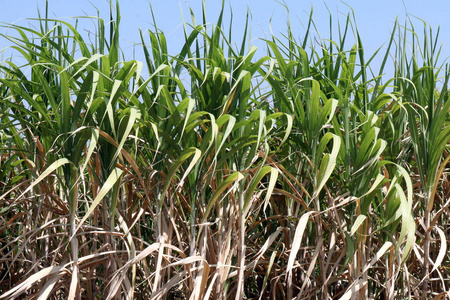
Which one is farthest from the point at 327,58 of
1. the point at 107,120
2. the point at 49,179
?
the point at 49,179

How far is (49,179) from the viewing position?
6.97 ft

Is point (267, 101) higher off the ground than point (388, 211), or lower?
higher

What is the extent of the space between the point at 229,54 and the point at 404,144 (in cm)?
70

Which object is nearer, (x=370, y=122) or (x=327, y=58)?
(x=370, y=122)

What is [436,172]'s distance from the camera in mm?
2047

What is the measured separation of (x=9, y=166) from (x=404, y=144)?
1.48 metres

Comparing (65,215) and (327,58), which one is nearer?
(65,215)

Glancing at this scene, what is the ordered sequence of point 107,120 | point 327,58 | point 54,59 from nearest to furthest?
point 107,120 < point 54,59 < point 327,58

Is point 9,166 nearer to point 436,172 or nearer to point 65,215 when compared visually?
point 65,215

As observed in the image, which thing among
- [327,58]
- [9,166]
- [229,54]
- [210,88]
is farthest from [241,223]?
[9,166]

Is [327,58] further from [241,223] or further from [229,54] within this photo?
[241,223]

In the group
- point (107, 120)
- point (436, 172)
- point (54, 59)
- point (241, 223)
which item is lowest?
point (241, 223)

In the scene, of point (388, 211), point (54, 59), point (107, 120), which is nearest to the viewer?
point (107, 120)

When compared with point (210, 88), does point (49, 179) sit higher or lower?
lower
